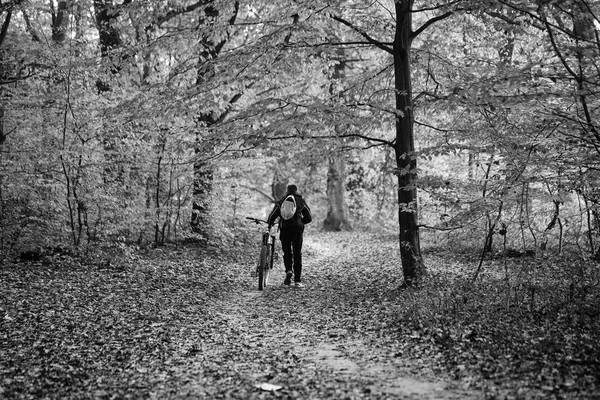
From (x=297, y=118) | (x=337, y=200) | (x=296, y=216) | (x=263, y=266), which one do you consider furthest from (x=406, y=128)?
(x=337, y=200)

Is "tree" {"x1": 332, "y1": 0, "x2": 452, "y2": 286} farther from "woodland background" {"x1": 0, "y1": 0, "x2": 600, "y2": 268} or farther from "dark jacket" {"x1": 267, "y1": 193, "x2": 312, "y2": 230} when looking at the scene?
"dark jacket" {"x1": 267, "y1": 193, "x2": 312, "y2": 230}

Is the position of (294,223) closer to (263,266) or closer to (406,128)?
(263,266)

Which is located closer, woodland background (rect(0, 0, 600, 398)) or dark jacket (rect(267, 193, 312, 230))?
woodland background (rect(0, 0, 600, 398))

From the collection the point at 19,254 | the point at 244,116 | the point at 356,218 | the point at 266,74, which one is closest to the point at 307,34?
the point at 266,74

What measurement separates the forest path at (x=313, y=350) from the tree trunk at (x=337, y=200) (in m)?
15.1

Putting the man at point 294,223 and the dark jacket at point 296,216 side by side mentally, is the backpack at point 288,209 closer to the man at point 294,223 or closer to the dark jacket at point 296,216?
the man at point 294,223

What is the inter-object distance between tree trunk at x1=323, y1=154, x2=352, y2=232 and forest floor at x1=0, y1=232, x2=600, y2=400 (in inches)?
612

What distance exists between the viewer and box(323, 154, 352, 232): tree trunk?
2575cm

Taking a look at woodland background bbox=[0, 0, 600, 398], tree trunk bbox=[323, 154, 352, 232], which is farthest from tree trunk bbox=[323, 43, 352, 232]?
woodland background bbox=[0, 0, 600, 398]

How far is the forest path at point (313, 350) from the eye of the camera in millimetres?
4488

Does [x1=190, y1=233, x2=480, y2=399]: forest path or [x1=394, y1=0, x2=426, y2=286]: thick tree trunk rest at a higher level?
[x1=394, y1=0, x2=426, y2=286]: thick tree trunk

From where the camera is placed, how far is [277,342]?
20.9 feet

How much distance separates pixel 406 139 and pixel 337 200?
1732 centimetres

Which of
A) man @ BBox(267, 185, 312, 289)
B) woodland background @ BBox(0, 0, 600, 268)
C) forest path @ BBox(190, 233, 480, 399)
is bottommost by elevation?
forest path @ BBox(190, 233, 480, 399)
